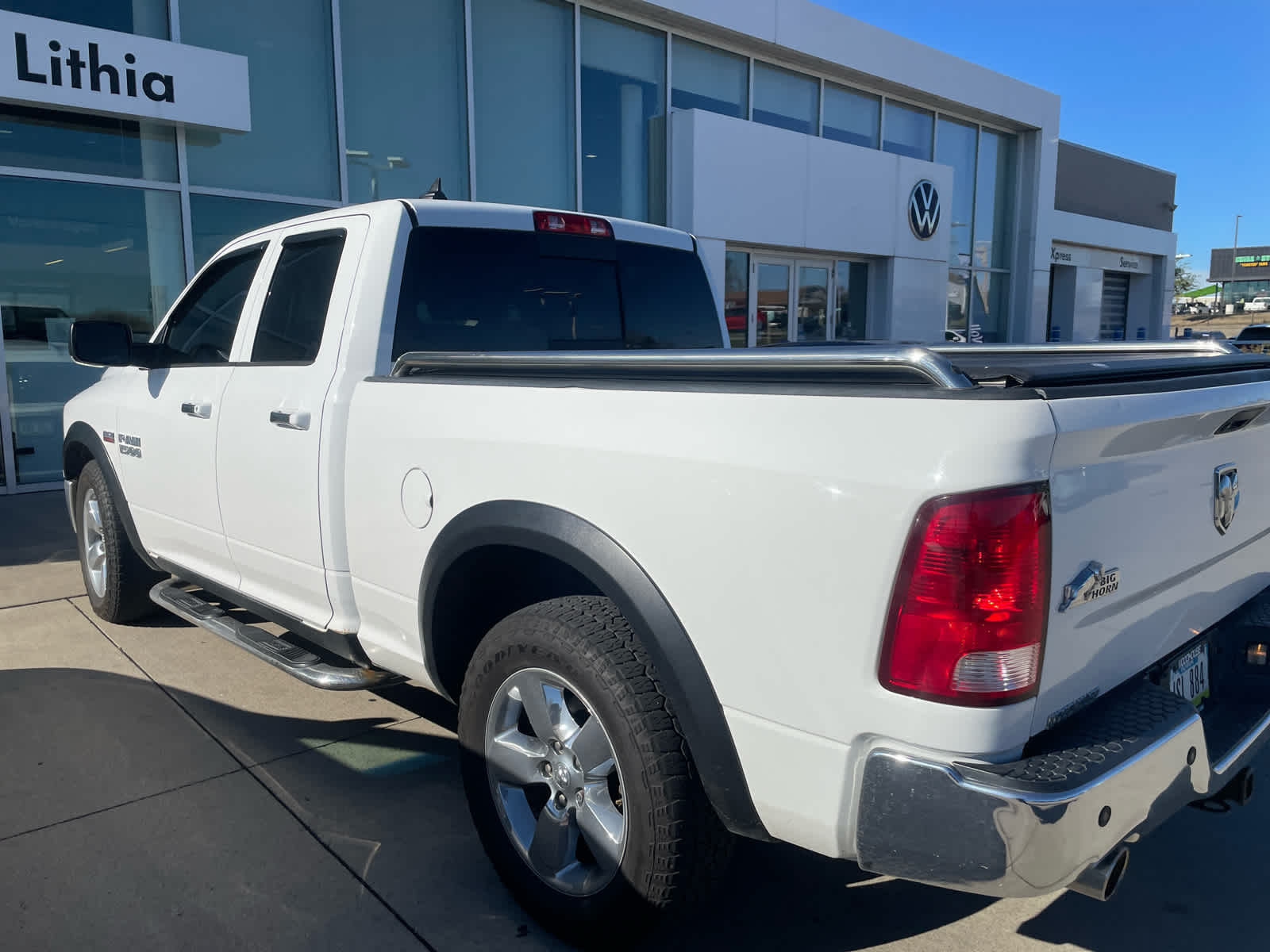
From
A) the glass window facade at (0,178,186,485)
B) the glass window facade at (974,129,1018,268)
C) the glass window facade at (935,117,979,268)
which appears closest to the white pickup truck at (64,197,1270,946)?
the glass window facade at (0,178,186,485)

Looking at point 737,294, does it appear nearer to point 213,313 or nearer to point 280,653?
point 213,313

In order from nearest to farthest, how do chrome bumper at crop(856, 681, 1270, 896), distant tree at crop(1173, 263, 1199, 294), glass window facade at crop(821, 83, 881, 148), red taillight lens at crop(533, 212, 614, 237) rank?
chrome bumper at crop(856, 681, 1270, 896) < red taillight lens at crop(533, 212, 614, 237) < glass window facade at crop(821, 83, 881, 148) < distant tree at crop(1173, 263, 1199, 294)

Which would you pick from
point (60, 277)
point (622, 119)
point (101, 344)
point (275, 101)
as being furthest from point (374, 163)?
point (101, 344)

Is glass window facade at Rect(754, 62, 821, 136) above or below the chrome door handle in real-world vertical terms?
above

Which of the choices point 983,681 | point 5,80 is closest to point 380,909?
point 983,681

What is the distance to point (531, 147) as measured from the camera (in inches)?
459

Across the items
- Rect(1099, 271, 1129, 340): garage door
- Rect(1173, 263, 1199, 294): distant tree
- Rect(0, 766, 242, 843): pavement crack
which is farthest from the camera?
Rect(1173, 263, 1199, 294): distant tree

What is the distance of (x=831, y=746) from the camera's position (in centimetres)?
179

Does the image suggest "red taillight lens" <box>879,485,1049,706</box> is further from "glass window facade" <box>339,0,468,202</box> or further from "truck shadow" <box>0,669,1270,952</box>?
"glass window facade" <box>339,0,468,202</box>

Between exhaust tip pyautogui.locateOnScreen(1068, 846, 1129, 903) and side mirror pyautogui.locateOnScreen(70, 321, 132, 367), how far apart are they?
3.76 meters

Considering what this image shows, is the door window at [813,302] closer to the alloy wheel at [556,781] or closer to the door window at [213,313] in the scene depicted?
the door window at [213,313]

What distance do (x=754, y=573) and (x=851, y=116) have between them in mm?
15435

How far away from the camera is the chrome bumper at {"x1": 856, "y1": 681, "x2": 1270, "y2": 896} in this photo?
1.63m

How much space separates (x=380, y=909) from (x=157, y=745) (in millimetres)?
1448
